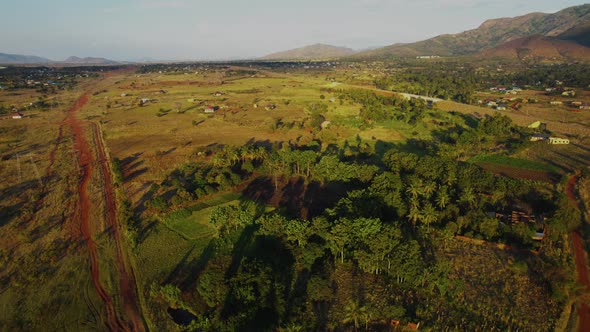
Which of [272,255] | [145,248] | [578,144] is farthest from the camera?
[578,144]

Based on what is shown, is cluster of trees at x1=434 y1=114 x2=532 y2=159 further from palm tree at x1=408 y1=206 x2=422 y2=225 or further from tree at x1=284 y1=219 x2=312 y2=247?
tree at x1=284 y1=219 x2=312 y2=247

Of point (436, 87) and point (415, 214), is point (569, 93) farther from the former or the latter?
point (415, 214)

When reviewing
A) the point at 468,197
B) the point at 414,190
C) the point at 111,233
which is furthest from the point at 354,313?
the point at 111,233

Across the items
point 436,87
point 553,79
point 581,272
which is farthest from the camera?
point 553,79

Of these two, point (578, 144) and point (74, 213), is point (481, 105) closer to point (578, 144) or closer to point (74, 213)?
point (578, 144)

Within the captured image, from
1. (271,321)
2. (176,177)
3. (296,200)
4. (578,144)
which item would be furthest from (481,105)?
(271,321)

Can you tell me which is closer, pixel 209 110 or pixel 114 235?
pixel 114 235

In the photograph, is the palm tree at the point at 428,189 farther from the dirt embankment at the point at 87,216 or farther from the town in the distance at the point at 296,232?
the dirt embankment at the point at 87,216

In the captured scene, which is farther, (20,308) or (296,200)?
(296,200)

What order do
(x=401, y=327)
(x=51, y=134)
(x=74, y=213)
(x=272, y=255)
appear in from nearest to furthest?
(x=401, y=327) → (x=272, y=255) → (x=74, y=213) → (x=51, y=134)
